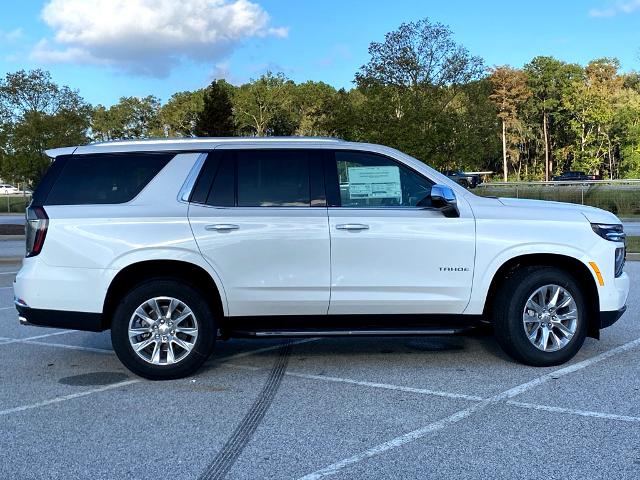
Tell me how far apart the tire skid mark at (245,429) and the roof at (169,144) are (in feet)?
6.75

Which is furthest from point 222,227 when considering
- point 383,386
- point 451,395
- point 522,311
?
point 522,311

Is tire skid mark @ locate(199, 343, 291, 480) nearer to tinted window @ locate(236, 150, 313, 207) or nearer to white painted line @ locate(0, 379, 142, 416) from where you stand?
white painted line @ locate(0, 379, 142, 416)

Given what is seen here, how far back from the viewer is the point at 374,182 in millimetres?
5684

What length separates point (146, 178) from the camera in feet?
18.3

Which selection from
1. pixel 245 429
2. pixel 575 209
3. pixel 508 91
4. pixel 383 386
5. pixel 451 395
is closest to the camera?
pixel 245 429

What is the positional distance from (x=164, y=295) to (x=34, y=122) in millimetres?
25880

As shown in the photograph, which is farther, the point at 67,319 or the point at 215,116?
the point at 215,116

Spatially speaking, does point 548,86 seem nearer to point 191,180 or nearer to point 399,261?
point 399,261

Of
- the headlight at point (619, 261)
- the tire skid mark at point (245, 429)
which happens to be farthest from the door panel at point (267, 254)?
Answer: the headlight at point (619, 261)

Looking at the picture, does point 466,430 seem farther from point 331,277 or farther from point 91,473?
point 91,473

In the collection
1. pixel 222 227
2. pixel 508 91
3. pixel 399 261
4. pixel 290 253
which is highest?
pixel 508 91

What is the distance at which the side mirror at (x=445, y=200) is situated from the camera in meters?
5.37

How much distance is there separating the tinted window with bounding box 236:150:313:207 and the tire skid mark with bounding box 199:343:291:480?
1.51 metres

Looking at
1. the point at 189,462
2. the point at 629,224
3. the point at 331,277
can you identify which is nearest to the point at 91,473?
the point at 189,462
